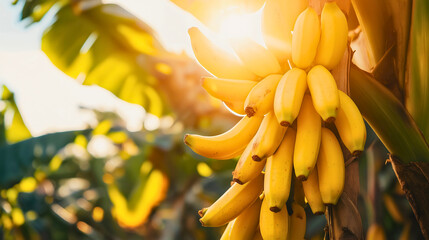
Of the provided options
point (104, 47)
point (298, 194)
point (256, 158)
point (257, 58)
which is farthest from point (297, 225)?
point (104, 47)

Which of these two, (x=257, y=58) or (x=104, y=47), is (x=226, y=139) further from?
(x=104, y=47)

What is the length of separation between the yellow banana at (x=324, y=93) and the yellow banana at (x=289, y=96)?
0.7 inches

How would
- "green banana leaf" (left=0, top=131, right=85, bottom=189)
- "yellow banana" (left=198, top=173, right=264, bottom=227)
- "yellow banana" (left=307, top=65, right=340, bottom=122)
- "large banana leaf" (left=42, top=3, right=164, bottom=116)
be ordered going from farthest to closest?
"green banana leaf" (left=0, top=131, right=85, bottom=189), "large banana leaf" (left=42, top=3, right=164, bottom=116), "yellow banana" (left=198, top=173, right=264, bottom=227), "yellow banana" (left=307, top=65, right=340, bottom=122)

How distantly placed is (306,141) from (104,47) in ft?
6.62

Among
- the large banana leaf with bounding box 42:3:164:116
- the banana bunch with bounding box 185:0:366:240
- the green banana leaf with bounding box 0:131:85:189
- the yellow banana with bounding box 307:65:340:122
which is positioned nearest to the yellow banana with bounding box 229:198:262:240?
the banana bunch with bounding box 185:0:366:240

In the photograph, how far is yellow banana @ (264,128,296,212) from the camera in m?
0.56

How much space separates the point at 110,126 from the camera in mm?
2998

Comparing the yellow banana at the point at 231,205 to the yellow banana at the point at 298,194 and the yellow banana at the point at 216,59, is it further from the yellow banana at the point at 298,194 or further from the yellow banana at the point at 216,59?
the yellow banana at the point at 216,59

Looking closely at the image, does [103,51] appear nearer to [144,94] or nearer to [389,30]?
[144,94]

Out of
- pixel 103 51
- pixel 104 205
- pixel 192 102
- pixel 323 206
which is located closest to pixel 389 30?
pixel 323 206

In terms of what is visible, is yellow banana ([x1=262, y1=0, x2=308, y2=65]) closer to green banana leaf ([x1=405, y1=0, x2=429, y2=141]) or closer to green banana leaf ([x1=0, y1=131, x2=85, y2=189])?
green banana leaf ([x1=405, y1=0, x2=429, y2=141])

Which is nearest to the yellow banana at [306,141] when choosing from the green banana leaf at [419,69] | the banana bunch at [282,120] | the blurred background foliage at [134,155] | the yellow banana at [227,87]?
the banana bunch at [282,120]

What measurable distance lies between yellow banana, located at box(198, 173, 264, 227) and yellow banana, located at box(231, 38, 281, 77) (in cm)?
20

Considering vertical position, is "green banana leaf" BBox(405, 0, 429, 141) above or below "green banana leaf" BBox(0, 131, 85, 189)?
above
